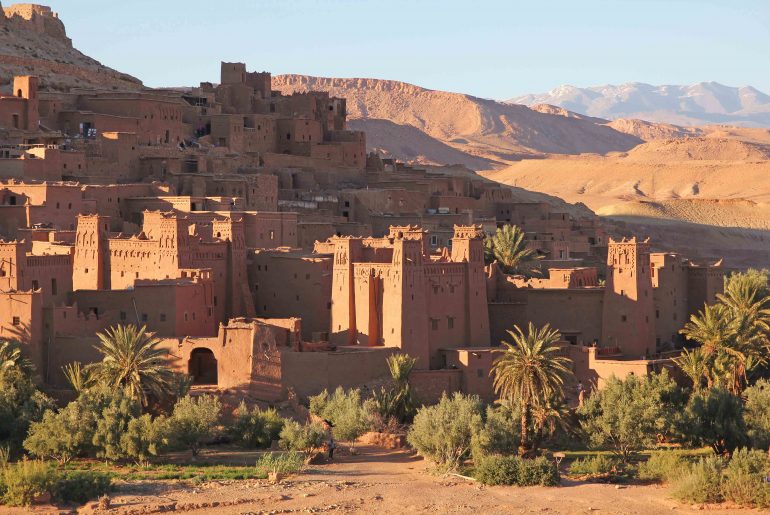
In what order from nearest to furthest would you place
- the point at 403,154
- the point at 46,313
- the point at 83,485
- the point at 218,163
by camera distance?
the point at 83,485, the point at 46,313, the point at 218,163, the point at 403,154

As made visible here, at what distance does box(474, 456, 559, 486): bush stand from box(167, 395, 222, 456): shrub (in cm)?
574

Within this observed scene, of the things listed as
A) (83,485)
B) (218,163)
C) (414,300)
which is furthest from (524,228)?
(83,485)

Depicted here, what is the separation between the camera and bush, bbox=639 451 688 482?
111 ft

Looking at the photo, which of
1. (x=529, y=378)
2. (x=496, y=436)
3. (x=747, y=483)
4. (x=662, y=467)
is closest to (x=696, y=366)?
(x=529, y=378)

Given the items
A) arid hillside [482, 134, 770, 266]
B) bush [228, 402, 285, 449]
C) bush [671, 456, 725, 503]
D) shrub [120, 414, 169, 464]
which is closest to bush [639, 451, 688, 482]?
bush [671, 456, 725, 503]

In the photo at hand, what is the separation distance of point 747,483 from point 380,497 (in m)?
7.05

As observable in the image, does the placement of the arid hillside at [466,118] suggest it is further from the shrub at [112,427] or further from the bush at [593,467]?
the shrub at [112,427]

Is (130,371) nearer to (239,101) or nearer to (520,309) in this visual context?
(520,309)

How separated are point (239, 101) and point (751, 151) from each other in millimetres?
81132

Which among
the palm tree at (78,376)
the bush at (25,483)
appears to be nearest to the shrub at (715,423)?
the palm tree at (78,376)

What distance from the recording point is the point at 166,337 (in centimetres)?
3859

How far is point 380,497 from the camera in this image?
32375mm

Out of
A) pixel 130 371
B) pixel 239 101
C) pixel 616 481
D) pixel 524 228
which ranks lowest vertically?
pixel 616 481

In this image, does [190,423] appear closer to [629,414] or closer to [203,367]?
[203,367]
